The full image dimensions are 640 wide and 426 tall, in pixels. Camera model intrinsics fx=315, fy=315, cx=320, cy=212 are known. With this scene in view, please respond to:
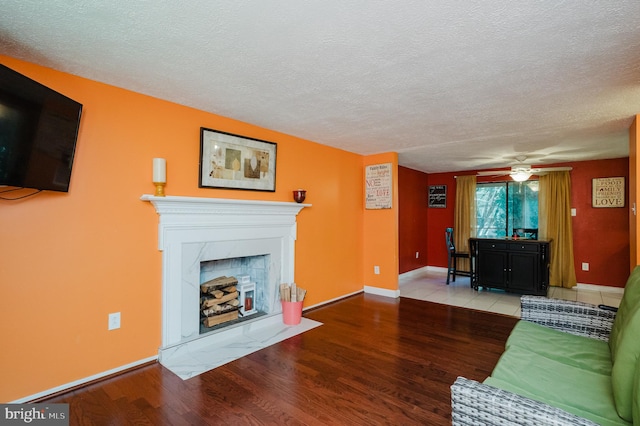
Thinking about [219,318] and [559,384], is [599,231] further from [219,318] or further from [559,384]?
[219,318]

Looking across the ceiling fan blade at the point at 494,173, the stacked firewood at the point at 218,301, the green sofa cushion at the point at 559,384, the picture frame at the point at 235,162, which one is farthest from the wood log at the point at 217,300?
the ceiling fan blade at the point at 494,173

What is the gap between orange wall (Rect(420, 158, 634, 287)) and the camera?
193 inches

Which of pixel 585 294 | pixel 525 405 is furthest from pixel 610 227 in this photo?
pixel 525 405

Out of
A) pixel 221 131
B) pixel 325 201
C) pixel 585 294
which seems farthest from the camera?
pixel 585 294

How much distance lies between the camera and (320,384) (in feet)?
7.42

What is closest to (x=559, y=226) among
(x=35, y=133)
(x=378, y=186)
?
(x=378, y=186)

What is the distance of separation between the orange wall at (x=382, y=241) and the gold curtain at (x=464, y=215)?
227 centimetres

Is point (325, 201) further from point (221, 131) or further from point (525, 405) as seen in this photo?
point (525, 405)

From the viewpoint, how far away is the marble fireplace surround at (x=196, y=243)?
2.64 m

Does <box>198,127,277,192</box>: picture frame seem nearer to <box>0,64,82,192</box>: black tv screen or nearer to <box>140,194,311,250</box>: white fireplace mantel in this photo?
<box>140,194,311,250</box>: white fireplace mantel

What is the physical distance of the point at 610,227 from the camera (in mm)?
4980

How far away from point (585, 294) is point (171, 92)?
20.3ft

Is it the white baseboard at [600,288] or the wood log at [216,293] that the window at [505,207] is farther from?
the wood log at [216,293]

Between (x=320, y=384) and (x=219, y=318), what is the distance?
52.0 inches
